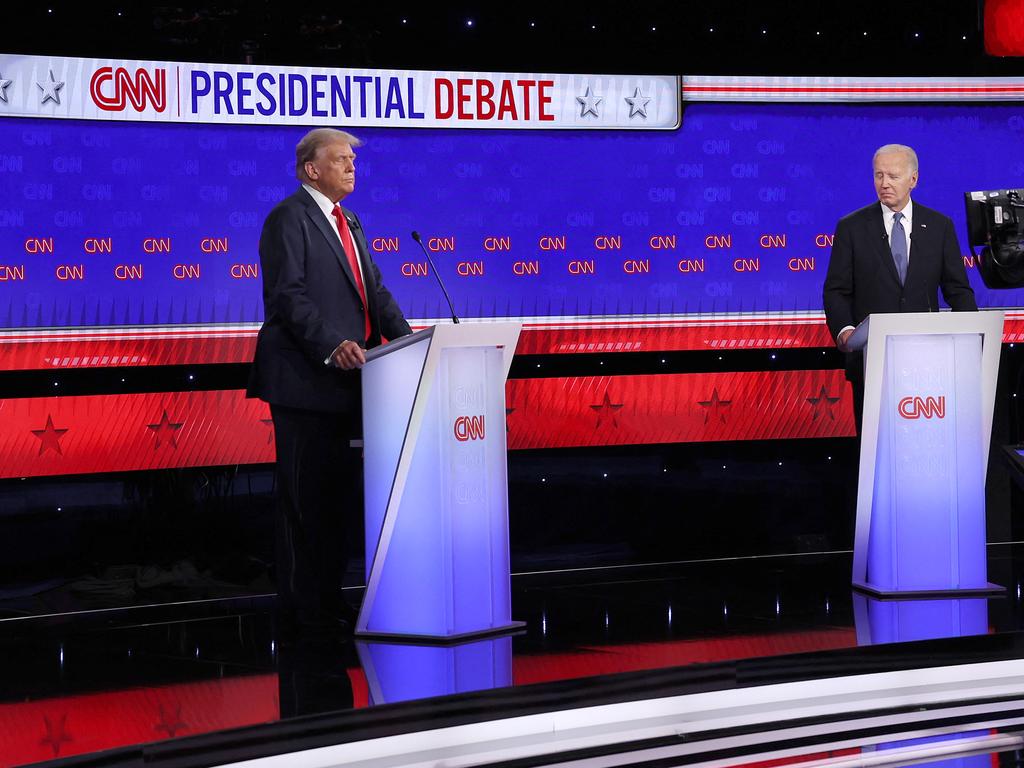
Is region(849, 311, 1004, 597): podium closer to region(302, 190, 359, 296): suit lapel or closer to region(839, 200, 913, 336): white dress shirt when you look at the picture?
region(839, 200, 913, 336): white dress shirt

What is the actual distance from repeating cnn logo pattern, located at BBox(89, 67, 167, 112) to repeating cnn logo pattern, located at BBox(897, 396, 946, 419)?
293cm

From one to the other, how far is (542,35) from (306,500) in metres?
2.36

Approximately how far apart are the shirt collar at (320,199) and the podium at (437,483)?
21.9 inches

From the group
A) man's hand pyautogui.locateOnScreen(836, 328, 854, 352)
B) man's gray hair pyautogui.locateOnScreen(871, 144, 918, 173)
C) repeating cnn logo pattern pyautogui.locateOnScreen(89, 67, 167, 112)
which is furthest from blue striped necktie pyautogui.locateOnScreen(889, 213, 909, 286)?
repeating cnn logo pattern pyautogui.locateOnScreen(89, 67, 167, 112)

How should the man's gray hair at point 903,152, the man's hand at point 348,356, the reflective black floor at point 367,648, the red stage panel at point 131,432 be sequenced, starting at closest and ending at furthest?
the reflective black floor at point 367,648 < the man's hand at point 348,356 < the man's gray hair at point 903,152 < the red stage panel at point 131,432

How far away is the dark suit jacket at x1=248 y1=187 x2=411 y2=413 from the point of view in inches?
161

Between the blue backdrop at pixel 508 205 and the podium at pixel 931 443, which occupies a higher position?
the blue backdrop at pixel 508 205

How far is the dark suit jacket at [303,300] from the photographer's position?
409cm

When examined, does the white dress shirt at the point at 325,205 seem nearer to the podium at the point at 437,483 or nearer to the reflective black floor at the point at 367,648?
the podium at the point at 437,483

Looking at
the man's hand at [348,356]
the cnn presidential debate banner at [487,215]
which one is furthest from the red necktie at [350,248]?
the cnn presidential debate banner at [487,215]

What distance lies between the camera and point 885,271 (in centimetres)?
477

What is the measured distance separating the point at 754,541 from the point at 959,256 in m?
1.62

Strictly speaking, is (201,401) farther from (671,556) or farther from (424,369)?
(671,556)

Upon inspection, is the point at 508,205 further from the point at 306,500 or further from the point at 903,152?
the point at 306,500
